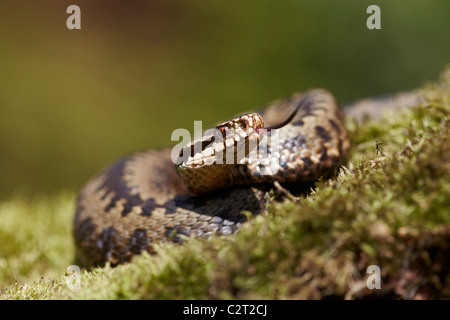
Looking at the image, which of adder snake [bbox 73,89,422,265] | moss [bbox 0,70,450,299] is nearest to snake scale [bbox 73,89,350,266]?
adder snake [bbox 73,89,422,265]

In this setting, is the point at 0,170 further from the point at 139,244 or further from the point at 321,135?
the point at 321,135

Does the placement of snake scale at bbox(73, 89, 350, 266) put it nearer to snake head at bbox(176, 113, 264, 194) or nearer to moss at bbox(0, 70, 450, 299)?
snake head at bbox(176, 113, 264, 194)

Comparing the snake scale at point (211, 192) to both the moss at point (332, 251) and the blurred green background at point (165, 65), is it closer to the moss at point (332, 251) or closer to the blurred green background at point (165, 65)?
the moss at point (332, 251)

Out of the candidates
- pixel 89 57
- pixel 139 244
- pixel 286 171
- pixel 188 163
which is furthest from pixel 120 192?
pixel 89 57

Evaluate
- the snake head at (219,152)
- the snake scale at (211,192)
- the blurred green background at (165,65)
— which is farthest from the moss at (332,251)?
the blurred green background at (165,65)

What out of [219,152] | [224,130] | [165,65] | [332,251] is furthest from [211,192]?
[165,65]

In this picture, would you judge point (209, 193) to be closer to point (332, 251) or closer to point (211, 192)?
point (211, 192)
